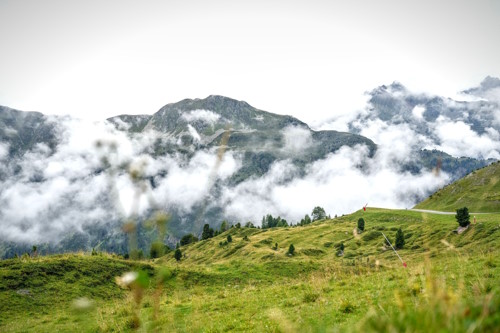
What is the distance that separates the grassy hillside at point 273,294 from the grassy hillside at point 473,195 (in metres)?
22.5

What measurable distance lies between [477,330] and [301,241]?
345ft

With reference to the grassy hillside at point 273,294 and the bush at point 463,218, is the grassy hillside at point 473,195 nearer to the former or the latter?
the grassy hillside at point 273,294

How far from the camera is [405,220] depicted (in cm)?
9831

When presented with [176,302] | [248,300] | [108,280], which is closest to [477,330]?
[248,300]

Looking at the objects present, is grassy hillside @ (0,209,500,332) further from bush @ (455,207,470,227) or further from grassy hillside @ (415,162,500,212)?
grassy hillside @ (415,162,500,212)

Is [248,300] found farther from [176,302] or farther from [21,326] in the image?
[21,326]

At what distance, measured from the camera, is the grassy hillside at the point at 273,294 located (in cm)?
280

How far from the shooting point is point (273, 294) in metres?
18.6

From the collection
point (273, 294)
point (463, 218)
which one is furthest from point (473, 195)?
point (273, 294)

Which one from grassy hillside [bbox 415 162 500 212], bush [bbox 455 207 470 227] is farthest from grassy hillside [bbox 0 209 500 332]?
grassy hillside [bbox 415 162 500 212]

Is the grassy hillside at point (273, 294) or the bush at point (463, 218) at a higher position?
the grassy hillside at point (273, 294)

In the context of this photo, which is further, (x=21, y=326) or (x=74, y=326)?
(x=21, y=326)

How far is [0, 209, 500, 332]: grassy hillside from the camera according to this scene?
2.80m

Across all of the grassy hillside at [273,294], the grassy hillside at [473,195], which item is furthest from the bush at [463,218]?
the grassy hillside at [473,195]
